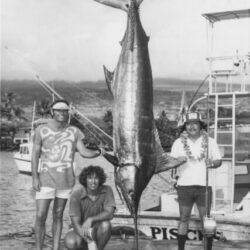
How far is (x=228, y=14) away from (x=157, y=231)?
298cm

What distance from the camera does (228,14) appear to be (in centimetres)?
665

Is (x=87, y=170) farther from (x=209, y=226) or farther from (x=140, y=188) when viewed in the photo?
(x=209, y=226)

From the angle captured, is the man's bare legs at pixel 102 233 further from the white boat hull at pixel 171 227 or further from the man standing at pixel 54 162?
the white boat hull at pixel 171 227

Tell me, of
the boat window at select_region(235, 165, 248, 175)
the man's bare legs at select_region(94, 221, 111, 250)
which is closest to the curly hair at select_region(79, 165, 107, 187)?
the man's bare legs at select_region(94, 221, 111, 250)

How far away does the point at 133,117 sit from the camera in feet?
13.0

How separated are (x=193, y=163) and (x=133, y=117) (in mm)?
1079

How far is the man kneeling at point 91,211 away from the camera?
415cm

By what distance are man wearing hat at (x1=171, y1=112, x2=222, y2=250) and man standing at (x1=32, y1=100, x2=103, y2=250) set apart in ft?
3.09

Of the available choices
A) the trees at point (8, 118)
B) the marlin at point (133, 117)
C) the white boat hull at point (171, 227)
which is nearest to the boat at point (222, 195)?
the white boat hull at point (171, 227)

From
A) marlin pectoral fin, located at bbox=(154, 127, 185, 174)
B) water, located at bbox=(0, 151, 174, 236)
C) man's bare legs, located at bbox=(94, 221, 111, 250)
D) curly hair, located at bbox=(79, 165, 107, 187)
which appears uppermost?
marlin pectoral fin, located at bbox=(154, 127, 185, 174)

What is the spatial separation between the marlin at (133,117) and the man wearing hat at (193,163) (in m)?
0.58

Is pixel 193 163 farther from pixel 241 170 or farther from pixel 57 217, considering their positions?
pixel 241 170

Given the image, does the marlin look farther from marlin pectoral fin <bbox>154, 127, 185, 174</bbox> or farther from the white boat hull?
the white boat hull

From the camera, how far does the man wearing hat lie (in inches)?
187
